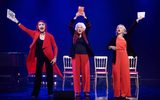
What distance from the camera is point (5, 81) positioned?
909cm

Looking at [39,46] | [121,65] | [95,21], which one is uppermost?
[95,21]

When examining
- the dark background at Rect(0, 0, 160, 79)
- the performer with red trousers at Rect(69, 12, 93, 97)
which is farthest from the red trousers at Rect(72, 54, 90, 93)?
the dark background at Rect(0, 0, 160, 79)

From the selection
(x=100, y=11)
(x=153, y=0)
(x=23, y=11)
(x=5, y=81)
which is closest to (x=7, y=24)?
Answer: (x=23, y=11)

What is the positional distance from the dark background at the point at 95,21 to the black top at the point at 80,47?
225 centimetres

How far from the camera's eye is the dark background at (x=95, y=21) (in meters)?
10.1

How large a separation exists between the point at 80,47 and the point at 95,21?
2.33 m

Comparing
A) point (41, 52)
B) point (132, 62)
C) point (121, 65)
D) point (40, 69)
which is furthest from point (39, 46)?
point (132, 62)

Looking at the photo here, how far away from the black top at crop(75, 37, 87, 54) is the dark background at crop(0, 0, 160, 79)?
2250 millimetres

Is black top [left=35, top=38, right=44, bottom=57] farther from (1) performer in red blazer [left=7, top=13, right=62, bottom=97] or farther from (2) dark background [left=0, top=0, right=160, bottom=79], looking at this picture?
(2) dark background [left=0, top=0, right=160, bottom=79]

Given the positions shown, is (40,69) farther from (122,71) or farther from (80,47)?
(122,71)

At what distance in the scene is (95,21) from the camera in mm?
10203

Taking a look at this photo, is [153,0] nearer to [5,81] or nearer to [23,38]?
[23,38]

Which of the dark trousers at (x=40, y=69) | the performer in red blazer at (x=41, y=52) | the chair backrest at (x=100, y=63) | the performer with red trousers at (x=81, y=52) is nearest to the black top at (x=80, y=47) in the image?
the performer with red trousers at (x=81, y=52)

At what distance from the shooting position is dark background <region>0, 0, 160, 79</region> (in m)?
10.1
